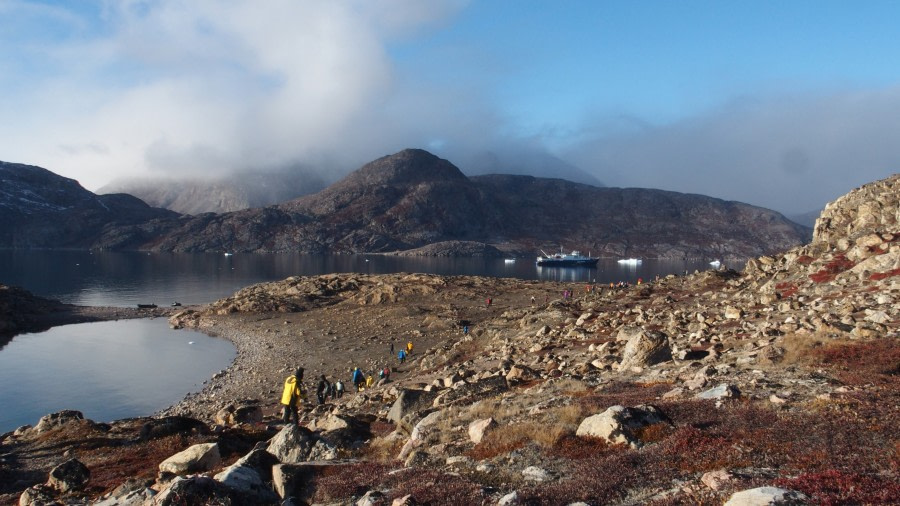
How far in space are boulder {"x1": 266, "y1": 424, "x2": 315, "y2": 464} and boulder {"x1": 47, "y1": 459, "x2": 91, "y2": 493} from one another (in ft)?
20.2

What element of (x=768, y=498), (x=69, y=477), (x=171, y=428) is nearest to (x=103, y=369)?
(x=171, y=428)

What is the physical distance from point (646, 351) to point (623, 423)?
11787 millimetres

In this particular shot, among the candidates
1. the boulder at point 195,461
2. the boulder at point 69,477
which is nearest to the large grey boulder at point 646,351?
the boulder at point 195,461

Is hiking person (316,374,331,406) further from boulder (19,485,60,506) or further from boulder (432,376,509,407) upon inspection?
boulder (19,485,60,506)

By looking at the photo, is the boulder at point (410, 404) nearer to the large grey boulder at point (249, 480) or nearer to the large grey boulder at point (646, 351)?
the large grey boulder at point (249, 480)

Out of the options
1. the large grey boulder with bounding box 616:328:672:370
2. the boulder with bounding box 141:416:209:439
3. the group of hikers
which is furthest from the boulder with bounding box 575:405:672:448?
the boulder with bounding box 141:416:209:439

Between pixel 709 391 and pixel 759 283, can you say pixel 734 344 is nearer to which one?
pixel 709 391

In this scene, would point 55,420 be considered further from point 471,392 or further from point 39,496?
point 471,392

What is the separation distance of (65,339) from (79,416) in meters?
51.4

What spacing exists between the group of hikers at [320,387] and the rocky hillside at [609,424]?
1.30 m

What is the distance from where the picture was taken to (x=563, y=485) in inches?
360

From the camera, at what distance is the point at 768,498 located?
695cm

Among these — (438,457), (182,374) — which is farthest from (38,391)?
(438,457)

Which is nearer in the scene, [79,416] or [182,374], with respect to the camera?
[79,416]
